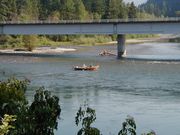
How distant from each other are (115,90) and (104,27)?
46.7m

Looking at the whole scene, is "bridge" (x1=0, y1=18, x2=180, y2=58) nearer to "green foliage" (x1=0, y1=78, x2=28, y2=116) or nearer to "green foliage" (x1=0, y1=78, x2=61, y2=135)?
"green foliage" (x1=0, y1=78, x2=28, y2=116)

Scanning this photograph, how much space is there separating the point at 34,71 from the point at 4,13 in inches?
2806

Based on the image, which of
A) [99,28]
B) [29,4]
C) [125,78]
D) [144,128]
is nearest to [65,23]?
[99,28]

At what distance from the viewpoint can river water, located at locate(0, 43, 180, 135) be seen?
33.8 metres

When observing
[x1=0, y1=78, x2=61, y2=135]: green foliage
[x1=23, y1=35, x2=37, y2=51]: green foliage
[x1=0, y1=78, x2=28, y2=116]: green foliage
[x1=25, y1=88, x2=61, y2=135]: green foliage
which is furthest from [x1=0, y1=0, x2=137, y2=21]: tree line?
[x1=25, y1=88, x2=61, y2=135]: green foliage

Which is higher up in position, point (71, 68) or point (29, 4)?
point (29, 4)

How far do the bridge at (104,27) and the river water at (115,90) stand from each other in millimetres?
8402

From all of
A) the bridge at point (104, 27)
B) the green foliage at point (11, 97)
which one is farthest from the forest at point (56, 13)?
the green foliage at point (11, 97)

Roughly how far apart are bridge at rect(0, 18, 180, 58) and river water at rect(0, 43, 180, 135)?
840cm

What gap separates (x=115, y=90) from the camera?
49.4 meters

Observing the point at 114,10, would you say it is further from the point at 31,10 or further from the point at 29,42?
the point at 29,42

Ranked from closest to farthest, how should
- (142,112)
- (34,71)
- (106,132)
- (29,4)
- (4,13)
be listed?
(106,132)
(142,112)
(34,71)
(4,13)
(29,4)

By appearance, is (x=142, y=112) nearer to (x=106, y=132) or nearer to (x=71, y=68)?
(x=106, y=132)

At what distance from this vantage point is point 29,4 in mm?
150500
